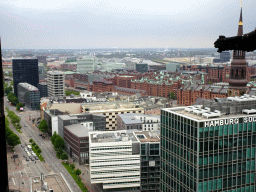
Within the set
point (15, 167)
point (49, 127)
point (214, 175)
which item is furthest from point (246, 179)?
point (49, 127)

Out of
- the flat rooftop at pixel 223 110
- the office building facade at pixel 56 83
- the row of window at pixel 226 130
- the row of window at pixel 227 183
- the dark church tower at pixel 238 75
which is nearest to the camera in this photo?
the row of window at pixel 226 130

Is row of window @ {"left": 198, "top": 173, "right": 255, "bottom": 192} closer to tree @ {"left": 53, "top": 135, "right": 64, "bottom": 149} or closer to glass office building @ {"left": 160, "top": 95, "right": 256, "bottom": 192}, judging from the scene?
glass office building @ {"left": 160, "top": 95, "right": 256, "bottom": 192}

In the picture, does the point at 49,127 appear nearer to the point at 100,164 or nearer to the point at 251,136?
the point at 100,164

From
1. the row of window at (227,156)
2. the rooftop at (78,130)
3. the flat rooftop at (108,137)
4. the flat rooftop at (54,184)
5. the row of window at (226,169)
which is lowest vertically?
the flat rooftop at (54,184)

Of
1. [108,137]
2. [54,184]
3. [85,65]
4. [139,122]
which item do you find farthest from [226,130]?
[85,65]

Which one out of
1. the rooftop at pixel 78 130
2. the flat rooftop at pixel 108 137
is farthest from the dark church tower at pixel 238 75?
the flat rooftop at pixel 108 137

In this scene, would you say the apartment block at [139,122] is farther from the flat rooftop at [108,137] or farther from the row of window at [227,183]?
the row of window at [227,183]

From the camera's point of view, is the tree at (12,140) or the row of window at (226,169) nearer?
the row of window at (226,169)
